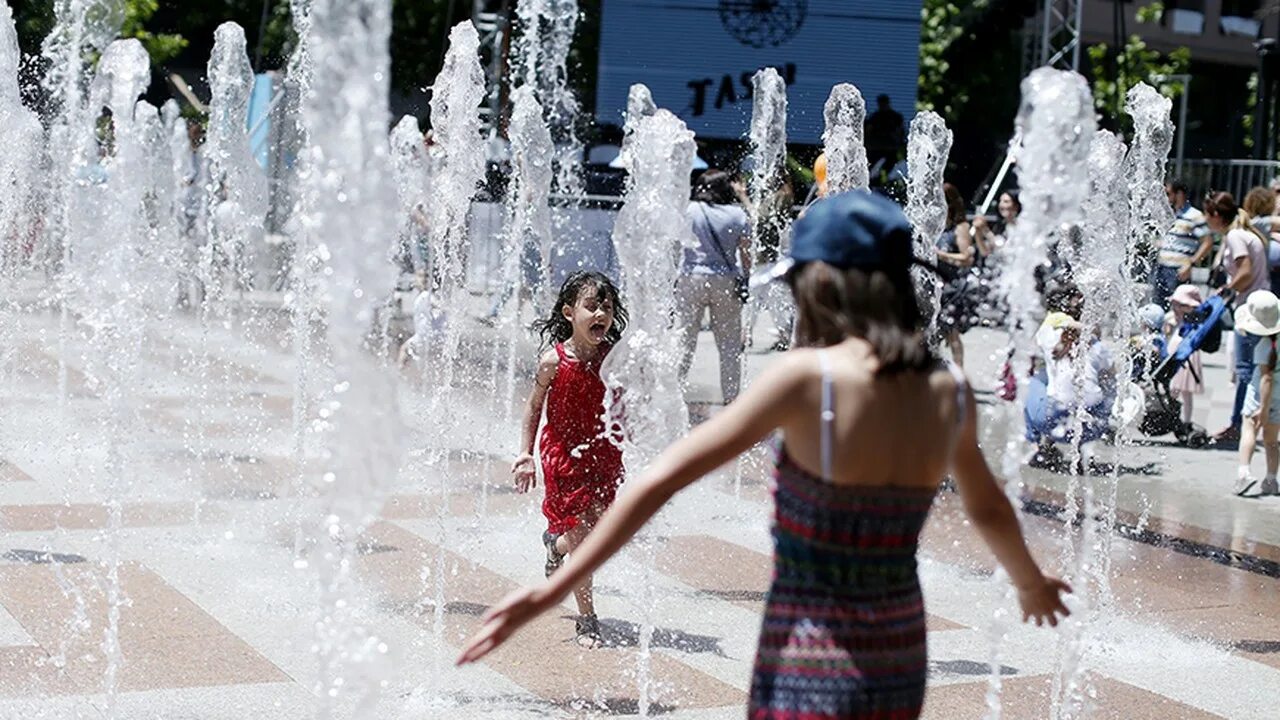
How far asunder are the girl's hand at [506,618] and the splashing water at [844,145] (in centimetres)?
831

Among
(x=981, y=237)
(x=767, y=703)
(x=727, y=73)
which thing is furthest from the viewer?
(x=727, y=73)

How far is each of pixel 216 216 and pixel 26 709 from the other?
13986mm

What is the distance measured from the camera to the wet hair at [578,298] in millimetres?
5414

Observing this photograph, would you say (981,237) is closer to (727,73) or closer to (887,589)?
(727,73)

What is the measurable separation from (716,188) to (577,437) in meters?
4.76

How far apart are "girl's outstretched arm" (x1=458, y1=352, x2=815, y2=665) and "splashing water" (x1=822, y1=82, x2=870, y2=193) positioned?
27.1 ft

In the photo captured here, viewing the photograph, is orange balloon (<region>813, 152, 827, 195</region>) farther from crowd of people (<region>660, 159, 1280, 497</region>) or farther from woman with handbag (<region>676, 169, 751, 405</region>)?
woman with handbag (<region>676, 169, 751, 405</region>)

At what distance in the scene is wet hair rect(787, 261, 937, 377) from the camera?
2.65 m

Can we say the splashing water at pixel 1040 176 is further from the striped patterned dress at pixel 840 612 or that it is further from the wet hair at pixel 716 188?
the wet hair at pixel 716 188

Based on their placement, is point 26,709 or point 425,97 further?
point 425,97

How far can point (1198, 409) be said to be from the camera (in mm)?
12648

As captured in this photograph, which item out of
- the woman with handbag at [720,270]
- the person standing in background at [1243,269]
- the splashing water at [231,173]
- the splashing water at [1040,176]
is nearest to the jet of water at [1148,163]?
the person standing in background at [1243,269]

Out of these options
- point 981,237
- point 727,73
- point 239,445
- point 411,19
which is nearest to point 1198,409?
point 981,237

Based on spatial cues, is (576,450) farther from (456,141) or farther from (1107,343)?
(456,141)
